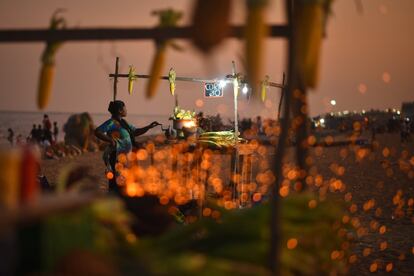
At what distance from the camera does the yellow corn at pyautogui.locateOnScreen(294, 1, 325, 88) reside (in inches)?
80.0

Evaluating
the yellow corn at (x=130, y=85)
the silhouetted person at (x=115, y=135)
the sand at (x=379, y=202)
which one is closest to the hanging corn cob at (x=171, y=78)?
the yellow corn at (x=130, y=85)

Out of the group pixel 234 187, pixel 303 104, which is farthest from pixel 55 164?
pixel 303 104

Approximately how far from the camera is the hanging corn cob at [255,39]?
1873 mm

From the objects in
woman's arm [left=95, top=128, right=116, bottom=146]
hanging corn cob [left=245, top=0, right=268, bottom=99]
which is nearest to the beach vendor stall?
woman's arm [left=95, top=128, right=116, bottom=146]

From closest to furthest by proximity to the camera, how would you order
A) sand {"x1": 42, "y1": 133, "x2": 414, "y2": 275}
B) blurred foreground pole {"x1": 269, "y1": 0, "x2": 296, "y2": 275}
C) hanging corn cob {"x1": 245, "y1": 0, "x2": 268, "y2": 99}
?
hanging corn cob {"x1": 245, "y1": 0, "x2": 268, "y2": 99}
blurred foreground pole {"x1": 269, "y1": 0, "x2": 296, "y2": 275}
sand {"x1": 42, "y1": 133, "x2": 414, "y2": 275}

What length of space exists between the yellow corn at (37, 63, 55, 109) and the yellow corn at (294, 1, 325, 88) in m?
1.18

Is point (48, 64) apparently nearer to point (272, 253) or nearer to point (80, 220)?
point (80, 220)

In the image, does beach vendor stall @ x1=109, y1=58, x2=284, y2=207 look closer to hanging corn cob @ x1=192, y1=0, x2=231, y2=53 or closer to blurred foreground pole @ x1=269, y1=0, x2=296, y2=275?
blurred foreground pole @ x1=269, y1=0, x2=296, y2=275

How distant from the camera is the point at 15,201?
1836 millimetres

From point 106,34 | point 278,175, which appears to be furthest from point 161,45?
point 278,175

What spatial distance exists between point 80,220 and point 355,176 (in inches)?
594

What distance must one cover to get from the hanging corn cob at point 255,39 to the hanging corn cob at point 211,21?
0.10m

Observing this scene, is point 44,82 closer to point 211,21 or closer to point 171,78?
point 211,21

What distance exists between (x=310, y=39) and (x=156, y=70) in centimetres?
73
